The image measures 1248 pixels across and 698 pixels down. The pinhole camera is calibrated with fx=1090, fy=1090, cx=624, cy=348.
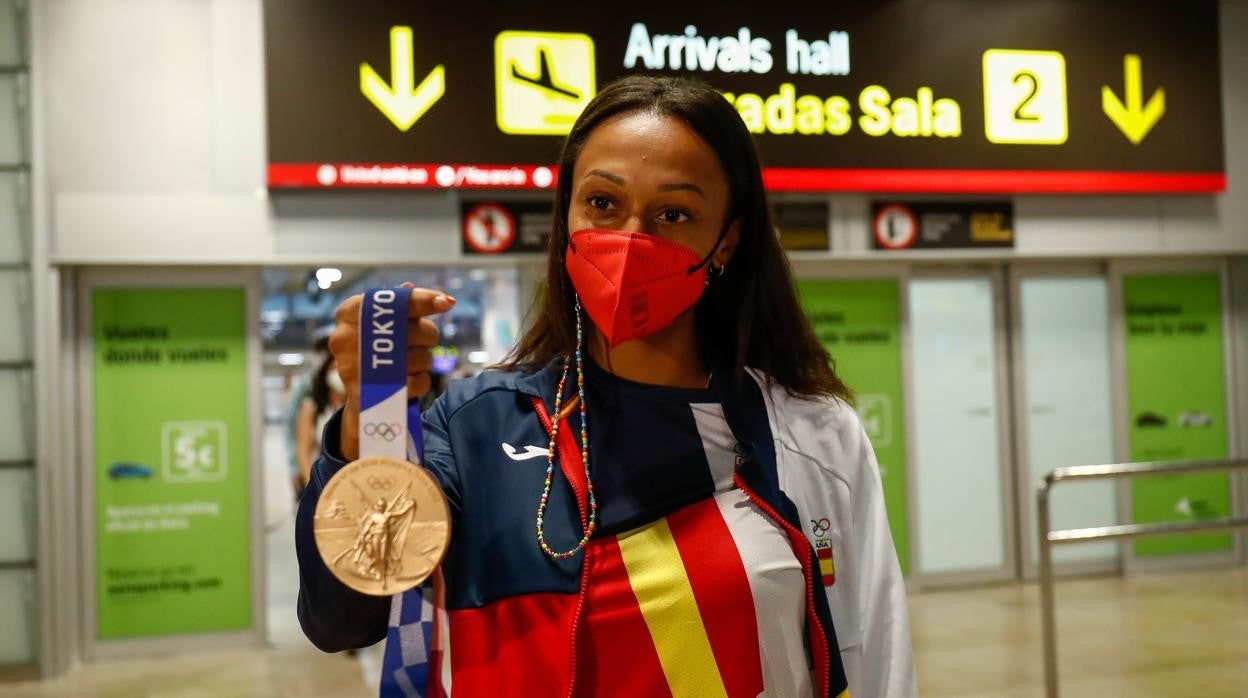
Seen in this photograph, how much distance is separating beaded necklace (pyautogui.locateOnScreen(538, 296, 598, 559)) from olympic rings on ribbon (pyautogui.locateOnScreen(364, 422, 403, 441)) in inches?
8.2

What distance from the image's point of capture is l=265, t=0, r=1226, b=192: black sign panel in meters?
5.68

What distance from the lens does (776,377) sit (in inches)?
52.9

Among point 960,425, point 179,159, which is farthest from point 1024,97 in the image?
point 179,159

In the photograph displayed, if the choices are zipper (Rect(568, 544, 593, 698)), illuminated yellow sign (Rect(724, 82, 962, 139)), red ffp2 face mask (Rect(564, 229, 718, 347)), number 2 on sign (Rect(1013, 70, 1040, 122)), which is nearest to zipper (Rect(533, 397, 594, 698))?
zipper (Rect(568, 544, 593, 698))

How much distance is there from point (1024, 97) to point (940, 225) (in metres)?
0.93

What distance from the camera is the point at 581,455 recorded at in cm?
119

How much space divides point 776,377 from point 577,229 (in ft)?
1.02

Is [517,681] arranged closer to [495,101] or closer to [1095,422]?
[495,101]

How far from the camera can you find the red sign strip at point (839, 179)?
5.69m

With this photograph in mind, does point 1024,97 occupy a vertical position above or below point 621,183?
above

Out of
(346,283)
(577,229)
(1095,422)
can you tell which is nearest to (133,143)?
(346,283)

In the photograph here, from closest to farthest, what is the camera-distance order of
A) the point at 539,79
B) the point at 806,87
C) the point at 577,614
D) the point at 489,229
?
the point at 577,614 → the point at 539,79 → the point at 489,229 → the point at 806,87

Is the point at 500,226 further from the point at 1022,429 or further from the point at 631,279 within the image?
the point at 631,279

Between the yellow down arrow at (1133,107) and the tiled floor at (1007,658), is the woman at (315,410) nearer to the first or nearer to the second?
the tiled floor at (1007,658)
